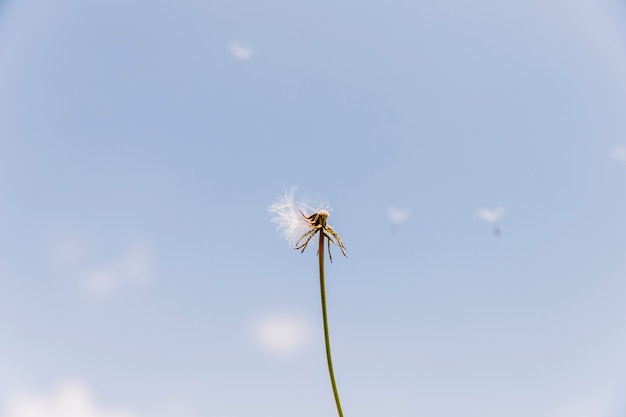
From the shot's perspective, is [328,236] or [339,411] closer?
[339,411]

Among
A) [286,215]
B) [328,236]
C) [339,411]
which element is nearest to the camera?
[339,411]

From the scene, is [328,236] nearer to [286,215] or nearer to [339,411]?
[286,215]

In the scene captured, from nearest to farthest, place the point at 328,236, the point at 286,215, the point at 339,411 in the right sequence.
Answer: the point at 339,411, the point at 328,236, the point at 286,215

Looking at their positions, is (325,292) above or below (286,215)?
below

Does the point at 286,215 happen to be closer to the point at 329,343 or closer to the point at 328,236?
the point at 328,236

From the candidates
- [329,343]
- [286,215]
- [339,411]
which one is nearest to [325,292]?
[329,343]

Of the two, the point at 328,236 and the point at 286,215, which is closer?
the point at 328,236

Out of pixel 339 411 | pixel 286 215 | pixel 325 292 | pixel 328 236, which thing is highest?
pixel 286 215

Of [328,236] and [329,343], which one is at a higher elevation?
[328,236]

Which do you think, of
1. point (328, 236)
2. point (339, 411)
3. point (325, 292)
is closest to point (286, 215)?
point (328, 236)
